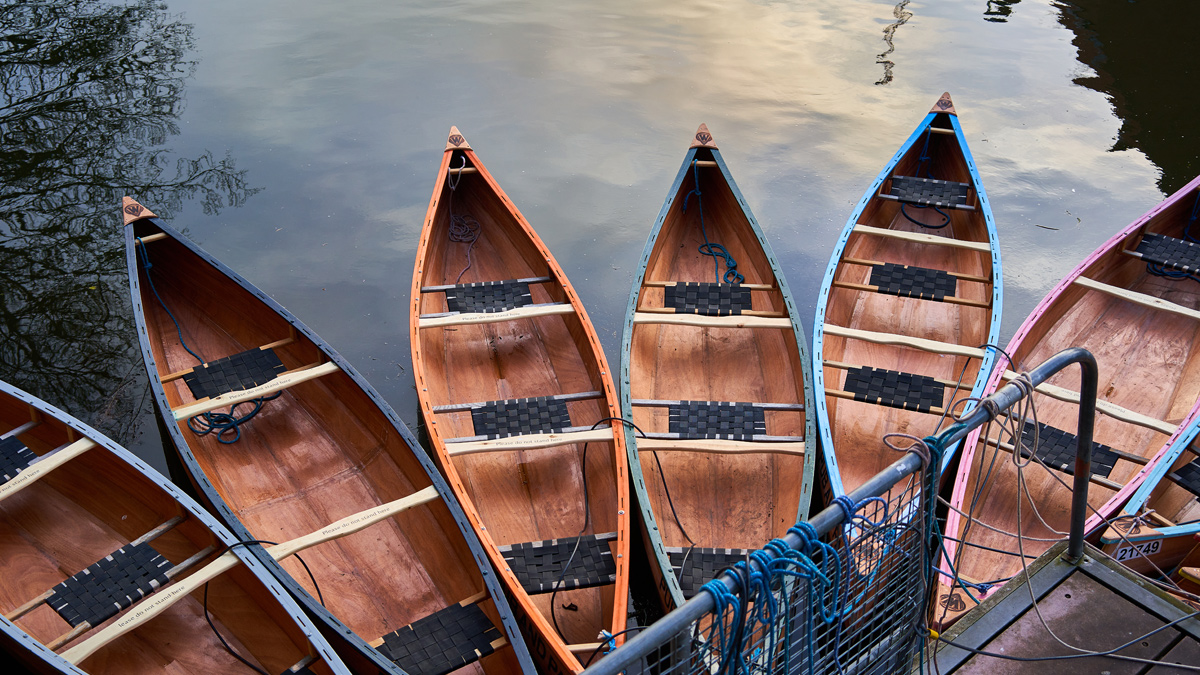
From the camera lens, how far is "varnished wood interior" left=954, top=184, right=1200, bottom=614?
5.19 m

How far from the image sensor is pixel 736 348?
6.58m

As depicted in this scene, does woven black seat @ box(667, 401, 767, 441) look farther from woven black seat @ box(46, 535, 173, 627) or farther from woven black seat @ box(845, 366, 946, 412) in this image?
woven black seat @ box(46, 535, 173, 627)

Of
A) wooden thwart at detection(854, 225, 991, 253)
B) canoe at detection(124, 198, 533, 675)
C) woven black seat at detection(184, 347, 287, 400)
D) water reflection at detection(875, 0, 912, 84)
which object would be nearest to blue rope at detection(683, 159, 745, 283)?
wooden thwart at detection(854, 225, 991, 253)

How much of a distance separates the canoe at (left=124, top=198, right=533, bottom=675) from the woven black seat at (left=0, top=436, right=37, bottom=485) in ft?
2.62

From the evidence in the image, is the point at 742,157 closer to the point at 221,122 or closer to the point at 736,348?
the point at 736,348

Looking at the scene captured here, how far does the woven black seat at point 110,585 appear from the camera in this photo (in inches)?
171

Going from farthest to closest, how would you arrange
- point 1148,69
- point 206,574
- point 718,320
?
point 1148,69, point 718,320, point 206,574

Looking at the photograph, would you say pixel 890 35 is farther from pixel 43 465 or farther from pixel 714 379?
pixel 43 465

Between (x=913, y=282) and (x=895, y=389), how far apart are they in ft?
4.20

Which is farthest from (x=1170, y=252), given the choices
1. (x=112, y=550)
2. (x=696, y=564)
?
(x=112, y=550)

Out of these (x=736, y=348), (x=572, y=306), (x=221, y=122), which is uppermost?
(x=221, y=122)

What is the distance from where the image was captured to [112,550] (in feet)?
16.6

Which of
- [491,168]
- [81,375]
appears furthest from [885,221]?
[81,375]

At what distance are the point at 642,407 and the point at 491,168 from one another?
5.35m
